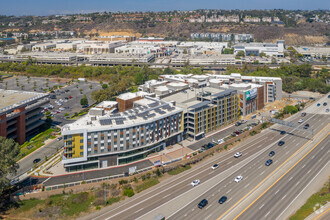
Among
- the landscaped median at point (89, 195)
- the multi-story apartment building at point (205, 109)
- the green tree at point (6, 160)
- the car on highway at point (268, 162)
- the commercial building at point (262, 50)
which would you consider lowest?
the landscaped median at point (89, 195)

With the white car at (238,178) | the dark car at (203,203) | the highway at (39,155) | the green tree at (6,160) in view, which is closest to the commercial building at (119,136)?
the green tree at (6,160)

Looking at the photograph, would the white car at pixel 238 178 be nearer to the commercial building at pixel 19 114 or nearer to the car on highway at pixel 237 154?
the car on highway at pixel 237 154

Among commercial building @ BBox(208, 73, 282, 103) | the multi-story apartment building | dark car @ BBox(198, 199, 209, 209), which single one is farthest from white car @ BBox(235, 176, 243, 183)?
commercial building @ BBox(208, 73, 282, 103)

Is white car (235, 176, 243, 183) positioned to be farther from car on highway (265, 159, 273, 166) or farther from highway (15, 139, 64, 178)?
highway (15, 139, 64, 178)

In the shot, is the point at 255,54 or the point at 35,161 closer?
the point at 35,161

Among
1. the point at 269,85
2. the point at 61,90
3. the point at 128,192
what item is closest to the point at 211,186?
the point at 128,192

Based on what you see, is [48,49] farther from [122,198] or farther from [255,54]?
[122,198]

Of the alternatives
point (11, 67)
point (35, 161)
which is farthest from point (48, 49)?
point (35, 161)
